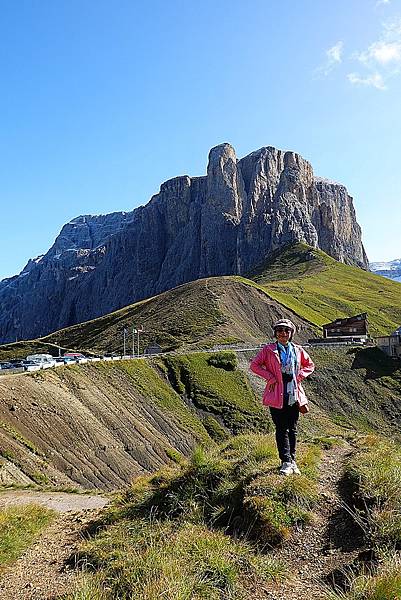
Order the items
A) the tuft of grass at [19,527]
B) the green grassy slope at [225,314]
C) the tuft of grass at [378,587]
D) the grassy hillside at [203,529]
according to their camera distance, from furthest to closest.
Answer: the green grassy slope at [225,314]
the tuft of grass at [19,527]
the grassy hillside at [203,529]
the tuft of grass at [378,587]

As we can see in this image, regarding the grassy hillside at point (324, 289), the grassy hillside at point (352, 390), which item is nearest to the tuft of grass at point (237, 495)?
the grassy hillside at point (352, 390)

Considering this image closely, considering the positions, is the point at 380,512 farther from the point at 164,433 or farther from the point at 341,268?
the point at 341,268

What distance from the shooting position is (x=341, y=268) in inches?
6491

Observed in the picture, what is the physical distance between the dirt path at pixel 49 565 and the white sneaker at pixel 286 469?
12.1 feet

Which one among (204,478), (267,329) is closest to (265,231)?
(267,329)

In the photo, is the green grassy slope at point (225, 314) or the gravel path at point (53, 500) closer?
the gravel path at point (53, 500)

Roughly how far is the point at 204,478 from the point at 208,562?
363cm

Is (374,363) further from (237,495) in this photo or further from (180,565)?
(180,565)

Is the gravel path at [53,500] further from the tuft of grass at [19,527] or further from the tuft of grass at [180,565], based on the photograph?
the tuft of grass at [180,565]

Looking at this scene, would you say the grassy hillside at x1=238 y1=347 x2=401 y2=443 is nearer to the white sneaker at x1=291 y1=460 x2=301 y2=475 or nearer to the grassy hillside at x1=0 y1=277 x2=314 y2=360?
the grassy hillside at x1=0 y1=277 x2=314 y2=360

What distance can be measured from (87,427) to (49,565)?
27.1 m

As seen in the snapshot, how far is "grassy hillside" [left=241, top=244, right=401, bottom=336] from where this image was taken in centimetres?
11238

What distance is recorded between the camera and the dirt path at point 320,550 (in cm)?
627

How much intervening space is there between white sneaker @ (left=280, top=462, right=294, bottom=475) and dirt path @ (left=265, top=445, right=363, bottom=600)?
586 millimetres
